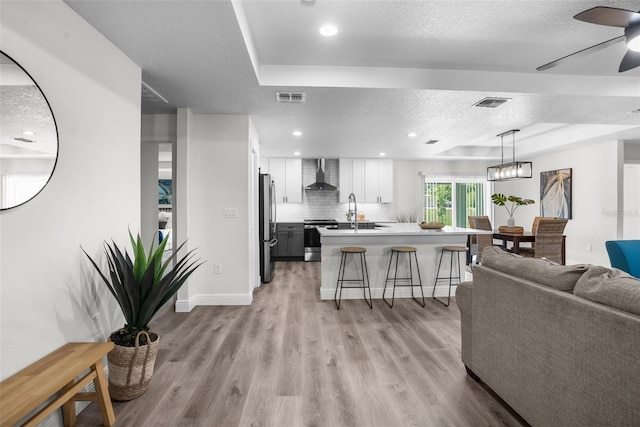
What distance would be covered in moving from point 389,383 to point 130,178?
2.51 metres

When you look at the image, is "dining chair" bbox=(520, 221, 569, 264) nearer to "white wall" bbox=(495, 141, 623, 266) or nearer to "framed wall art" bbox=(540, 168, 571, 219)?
"white wall" bbox=(495, 141, 623, 266)

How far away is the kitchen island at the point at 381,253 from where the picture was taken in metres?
4.43

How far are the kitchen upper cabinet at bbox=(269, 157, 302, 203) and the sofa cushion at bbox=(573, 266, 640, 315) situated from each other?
6.51 metres

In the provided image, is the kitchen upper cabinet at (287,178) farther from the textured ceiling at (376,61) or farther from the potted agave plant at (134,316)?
the potted agave plant at (134,316)

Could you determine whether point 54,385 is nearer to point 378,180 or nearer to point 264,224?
point 264,224

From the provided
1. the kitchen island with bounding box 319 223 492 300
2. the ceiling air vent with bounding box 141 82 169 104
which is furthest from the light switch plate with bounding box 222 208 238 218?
the ceiling air vent with bounding box 141 82 169 104

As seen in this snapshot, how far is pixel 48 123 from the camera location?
1.79 metres

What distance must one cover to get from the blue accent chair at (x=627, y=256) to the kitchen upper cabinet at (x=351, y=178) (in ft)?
17.4

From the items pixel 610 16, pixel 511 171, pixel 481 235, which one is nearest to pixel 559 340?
pixel 610 16

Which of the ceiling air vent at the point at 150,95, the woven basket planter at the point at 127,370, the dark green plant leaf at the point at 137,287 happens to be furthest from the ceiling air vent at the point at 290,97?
the woven basket planter at the point at 127,370

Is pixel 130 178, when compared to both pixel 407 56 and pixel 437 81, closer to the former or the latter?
pixel 407 56

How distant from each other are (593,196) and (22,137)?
8.15 meters

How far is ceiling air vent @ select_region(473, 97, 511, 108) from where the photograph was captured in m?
3.62

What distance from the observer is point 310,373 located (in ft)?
7.91
